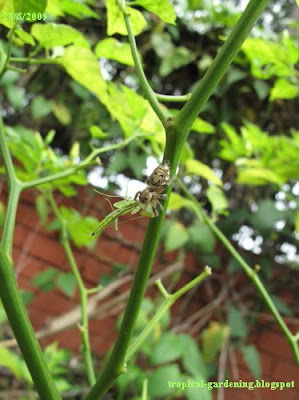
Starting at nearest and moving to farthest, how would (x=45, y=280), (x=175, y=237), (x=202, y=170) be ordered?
(x=202, y=170), (x=175, y=237), (x=45, y=280)

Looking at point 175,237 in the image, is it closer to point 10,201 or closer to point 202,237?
point 202,237

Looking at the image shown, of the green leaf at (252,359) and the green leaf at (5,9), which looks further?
the green leaf at (252,359)

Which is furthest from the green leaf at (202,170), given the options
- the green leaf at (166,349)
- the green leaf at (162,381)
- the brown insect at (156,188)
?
the green leaf at (166,349)

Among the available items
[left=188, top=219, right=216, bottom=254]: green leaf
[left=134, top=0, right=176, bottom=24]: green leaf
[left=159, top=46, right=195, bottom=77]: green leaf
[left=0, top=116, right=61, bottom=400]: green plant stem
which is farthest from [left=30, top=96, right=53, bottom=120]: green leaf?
[left=0, top=116, right=61, bottom=400]: green plant stem

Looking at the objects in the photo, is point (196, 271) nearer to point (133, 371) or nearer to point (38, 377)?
point (133, 371)

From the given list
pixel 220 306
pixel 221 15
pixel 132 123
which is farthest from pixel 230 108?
pixel 132 123

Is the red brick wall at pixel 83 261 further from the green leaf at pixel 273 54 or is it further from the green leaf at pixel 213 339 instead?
the green leaf at pixel 273 54


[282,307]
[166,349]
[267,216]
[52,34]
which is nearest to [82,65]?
[52,34]
